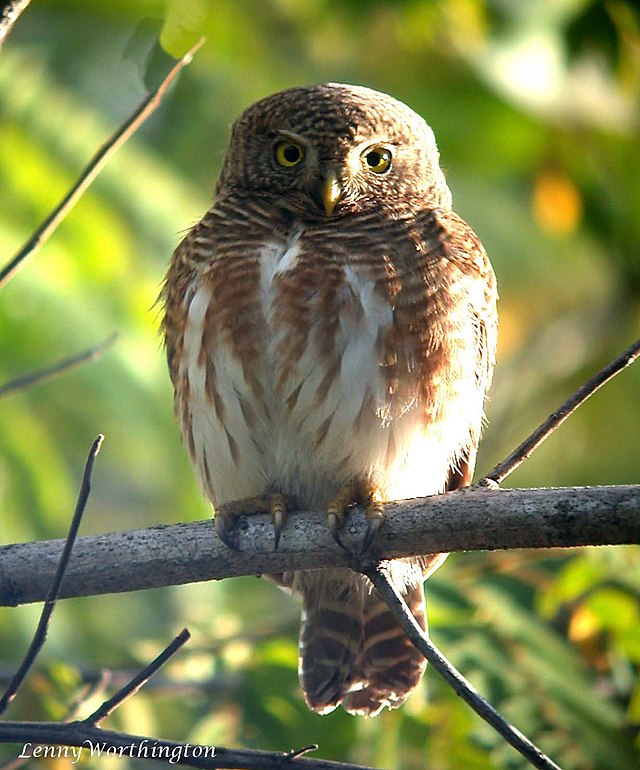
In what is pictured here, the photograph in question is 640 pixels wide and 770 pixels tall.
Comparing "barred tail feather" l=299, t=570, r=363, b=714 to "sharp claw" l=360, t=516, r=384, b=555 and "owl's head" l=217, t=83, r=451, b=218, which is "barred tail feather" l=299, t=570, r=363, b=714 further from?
"owl's head" l=217, t=83, r=451, b=218

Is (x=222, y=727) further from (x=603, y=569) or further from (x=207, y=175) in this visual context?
(x=207, y=175)

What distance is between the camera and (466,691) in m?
2.26

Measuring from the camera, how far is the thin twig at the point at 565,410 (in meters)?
2.56

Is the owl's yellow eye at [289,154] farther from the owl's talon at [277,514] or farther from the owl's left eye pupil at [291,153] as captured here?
the owl's talon at [277,514]

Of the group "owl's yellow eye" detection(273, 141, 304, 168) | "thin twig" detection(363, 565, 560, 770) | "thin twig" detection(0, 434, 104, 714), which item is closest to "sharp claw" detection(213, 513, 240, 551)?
"thin twig" detection(363, 565, 560, 770)

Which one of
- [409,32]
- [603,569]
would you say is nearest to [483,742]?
[603,569]

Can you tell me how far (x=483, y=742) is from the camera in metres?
3.52

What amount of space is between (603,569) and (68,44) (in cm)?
699

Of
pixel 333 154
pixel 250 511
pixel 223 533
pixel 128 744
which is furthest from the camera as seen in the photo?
pixel 333 154

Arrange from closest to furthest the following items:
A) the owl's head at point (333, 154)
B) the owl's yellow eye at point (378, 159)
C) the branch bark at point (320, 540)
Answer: the branch bark at point (320, 540), the owl's head at point (333, 154), the owl's yellow eye at point (378, 159)

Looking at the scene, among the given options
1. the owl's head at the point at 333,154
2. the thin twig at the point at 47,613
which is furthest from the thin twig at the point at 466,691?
the owl's head at the point at 333,154

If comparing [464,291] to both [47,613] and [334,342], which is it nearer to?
Result: [334,342]

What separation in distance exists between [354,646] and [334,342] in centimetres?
107

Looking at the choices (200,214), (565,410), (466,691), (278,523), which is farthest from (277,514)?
(200,214)
